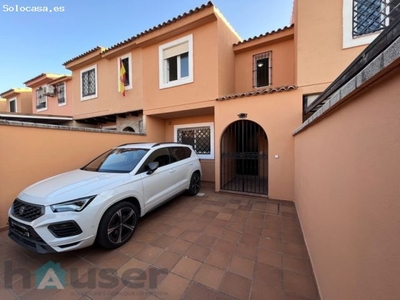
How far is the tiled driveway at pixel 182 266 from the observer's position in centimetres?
204

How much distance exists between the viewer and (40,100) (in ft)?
37.7

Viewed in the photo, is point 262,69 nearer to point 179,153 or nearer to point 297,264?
point 179,153

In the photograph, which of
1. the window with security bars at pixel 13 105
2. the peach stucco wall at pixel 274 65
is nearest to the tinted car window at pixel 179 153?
the peach stucco wall at pixel 274 65

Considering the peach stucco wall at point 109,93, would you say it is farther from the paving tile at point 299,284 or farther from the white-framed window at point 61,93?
the paving tile at point 299,284

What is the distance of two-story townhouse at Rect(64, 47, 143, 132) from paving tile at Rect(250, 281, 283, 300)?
7035 mm

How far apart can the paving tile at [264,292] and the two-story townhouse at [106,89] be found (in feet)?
23.1

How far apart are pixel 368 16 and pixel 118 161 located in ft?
23.8

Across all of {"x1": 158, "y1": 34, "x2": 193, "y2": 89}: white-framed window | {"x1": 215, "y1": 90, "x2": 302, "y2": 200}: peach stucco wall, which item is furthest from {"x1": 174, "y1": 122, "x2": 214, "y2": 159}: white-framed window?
{"x1": 215, "y1": 90, "x2": 302, "y2": 200}: peach stucco wall

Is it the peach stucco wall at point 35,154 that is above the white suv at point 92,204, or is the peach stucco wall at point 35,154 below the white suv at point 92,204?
above

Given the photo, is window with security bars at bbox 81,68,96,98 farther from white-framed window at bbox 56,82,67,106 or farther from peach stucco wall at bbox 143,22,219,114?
peach stucco wall at bbox 143,22,219,114

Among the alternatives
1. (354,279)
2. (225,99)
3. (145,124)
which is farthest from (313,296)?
(145,124)

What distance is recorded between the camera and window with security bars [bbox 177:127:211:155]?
7520 millimetres

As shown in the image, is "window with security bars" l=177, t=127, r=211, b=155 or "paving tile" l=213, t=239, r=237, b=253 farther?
"window with security bars" l=177, t=127, r=211, b=155

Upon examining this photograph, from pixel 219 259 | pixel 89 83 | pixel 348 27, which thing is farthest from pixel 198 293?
pixel 89 83
